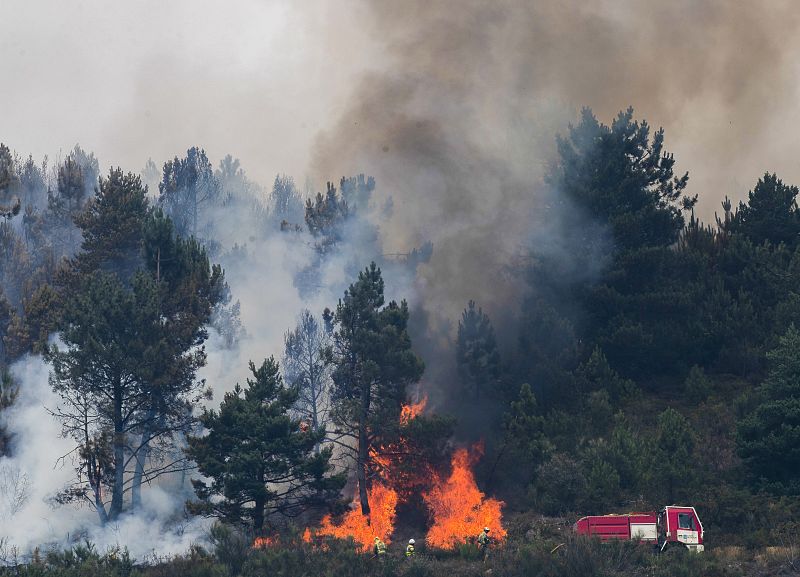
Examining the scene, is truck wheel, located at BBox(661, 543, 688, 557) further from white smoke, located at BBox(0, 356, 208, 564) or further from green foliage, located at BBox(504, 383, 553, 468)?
white smoke, located at BBox(0, 356, 208, 564)

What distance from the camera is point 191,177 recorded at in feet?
290

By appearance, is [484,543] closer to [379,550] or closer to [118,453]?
[379,550]

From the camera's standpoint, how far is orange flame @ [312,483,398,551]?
41.1m

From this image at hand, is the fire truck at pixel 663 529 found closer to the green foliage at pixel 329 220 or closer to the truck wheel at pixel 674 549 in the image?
the truck wheel at pixel 674 549

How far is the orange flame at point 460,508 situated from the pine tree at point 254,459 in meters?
5.14

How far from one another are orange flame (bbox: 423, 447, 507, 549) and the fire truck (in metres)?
5.66

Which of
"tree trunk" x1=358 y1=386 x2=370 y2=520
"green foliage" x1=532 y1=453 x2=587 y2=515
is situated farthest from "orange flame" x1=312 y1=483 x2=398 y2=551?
"green foliage" x1=532 y1=453 x2=587 y2=515

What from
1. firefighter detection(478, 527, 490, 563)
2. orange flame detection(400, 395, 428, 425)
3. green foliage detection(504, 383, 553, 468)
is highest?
orange flame detection(400, 395, 428, 425)

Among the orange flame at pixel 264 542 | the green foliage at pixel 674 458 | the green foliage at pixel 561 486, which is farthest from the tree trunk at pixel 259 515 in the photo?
the green foliage at pixel 674 458

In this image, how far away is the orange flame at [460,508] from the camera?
39188mm

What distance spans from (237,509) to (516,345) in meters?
19.3

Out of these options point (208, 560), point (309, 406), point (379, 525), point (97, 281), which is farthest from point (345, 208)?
point (208, 560)

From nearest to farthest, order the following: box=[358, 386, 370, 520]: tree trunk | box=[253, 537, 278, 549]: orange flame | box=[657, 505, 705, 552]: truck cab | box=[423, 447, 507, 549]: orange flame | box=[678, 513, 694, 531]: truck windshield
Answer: box=[657, 505, 705, 552]: truck cab → box=[678, 513, 694, 531]: truck windshield → box=[253, 537, 278, 549]: orange flame → box=[423, 447, 507, 549]: orange flame → box=[358, 386, 370, 520]: tree trunk

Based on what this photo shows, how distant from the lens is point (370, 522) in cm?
4303
